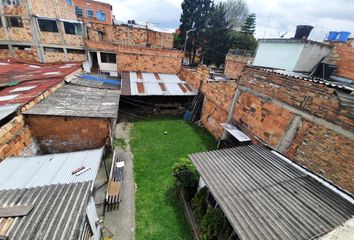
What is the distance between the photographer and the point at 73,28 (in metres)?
18.8

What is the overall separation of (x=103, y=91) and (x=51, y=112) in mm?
4103

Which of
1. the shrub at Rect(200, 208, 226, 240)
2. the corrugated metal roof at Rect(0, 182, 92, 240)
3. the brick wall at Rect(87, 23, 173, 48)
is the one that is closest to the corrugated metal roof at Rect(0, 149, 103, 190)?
the corrugated metal roof at Rect(0, 182, 92, 240)

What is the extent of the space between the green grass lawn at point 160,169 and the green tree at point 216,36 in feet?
60.0

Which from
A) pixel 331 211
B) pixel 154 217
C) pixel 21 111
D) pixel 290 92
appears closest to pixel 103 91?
pixel 21 111

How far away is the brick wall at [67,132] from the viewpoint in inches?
290

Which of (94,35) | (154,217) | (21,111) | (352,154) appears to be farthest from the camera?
(94,35)

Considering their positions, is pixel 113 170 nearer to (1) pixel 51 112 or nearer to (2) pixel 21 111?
(1) pixel 51 112

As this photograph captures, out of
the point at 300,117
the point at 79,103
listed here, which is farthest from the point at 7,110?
the point at 300,117

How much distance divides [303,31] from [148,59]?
42.2 ft

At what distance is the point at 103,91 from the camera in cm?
1106

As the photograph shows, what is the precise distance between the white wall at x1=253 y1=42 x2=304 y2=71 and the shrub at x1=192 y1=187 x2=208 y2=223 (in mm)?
8384

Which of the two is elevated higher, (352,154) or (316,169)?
(352,154)

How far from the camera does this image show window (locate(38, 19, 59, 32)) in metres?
17.5

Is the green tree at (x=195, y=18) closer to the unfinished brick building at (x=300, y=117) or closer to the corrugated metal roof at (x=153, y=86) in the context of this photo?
Result: the corrugated metal roof at (x=153, y=86)
